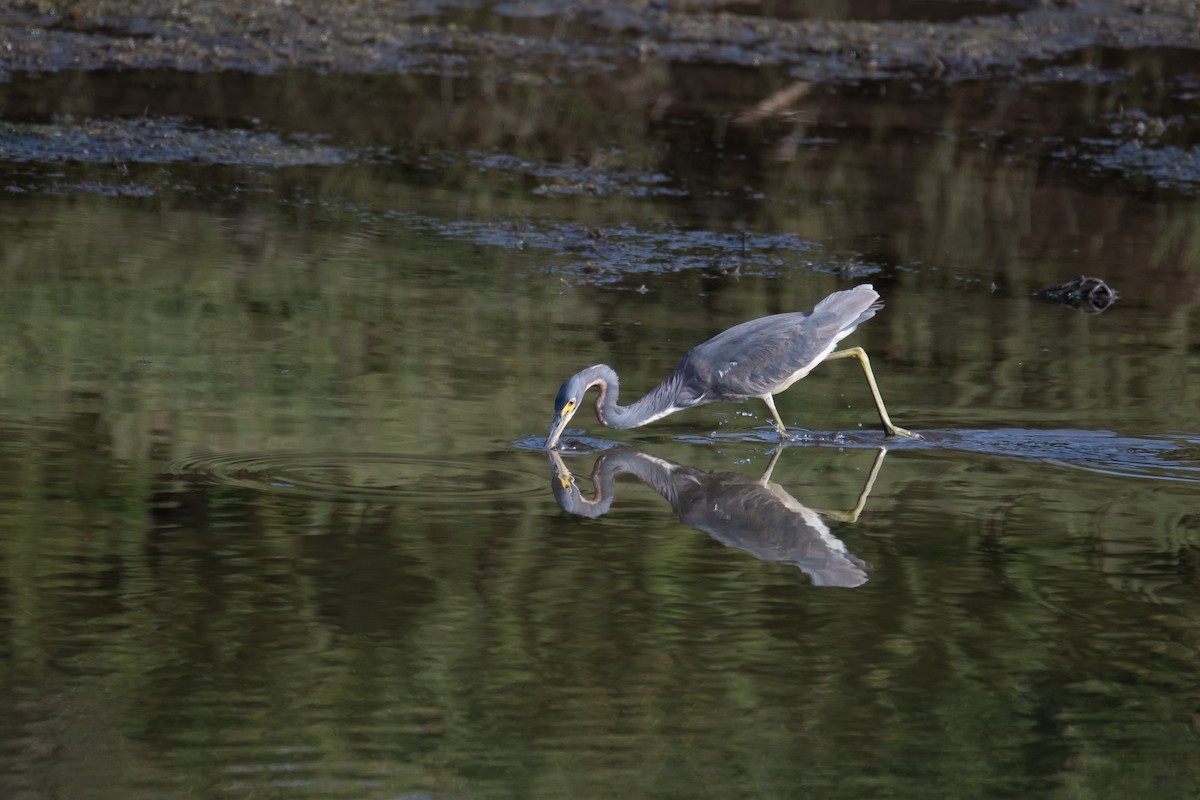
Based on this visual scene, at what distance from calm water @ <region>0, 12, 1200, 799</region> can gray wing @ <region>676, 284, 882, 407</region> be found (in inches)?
9.3

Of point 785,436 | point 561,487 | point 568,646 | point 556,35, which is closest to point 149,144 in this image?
point 556,35

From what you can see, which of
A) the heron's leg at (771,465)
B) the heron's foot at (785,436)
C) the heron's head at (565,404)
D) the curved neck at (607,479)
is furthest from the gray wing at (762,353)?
the heron's head at (565,404)

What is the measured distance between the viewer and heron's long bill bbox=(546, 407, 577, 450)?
702 cm

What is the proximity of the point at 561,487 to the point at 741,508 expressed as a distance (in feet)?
2.18

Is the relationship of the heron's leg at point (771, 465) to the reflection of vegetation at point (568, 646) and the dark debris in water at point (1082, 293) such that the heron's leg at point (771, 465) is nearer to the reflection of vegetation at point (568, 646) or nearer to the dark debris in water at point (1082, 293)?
the reflection of vegetation at point (568, 646)

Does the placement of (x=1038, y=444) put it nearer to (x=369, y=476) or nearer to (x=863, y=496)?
(x=863, y=496)

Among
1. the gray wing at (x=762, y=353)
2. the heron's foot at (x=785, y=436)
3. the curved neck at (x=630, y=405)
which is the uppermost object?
the gray wing at (x=762, y=353)

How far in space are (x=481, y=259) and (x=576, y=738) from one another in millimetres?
5871

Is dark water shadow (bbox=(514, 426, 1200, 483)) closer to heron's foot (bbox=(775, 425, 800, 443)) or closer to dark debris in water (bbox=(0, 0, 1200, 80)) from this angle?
heron's foot (bbox=(775, 425, 800, 443))

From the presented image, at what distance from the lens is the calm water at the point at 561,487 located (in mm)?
4520

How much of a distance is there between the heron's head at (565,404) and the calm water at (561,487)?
10 cm

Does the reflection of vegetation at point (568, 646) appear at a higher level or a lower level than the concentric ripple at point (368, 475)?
lower

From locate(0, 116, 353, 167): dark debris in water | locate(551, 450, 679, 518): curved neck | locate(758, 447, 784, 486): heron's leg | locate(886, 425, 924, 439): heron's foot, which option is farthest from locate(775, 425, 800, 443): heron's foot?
locate(0, 116, 353, 167): dark debris in water

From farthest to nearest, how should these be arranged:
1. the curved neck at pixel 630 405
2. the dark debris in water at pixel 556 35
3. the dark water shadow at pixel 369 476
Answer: the dark debris in water at pixel 556 35, the curved neck at pixel 630 405, the dark water shadow at pixel 369 476
